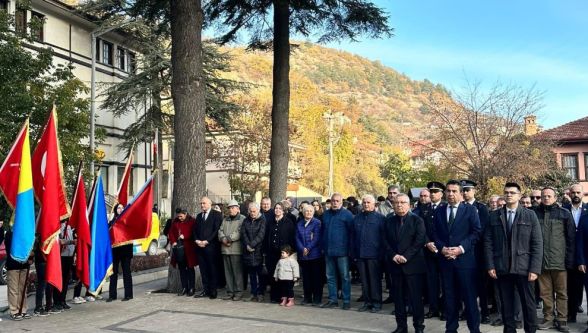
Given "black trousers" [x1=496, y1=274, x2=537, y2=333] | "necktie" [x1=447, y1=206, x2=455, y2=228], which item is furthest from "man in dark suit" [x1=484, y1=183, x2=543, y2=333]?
"necktie" [x1=447, y1=206, x2=455, y2=228]

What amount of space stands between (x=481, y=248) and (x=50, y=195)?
686 cm

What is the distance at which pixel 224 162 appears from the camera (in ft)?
139

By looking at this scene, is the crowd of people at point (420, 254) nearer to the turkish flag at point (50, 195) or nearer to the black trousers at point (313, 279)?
the black trousers at point (313, 279)

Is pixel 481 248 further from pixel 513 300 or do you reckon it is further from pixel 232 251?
pixel 232 251

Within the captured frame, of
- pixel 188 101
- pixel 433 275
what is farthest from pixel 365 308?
pixel 188 101

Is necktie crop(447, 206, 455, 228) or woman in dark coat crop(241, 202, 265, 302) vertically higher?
necktie crop(447, 206, 455, 228)

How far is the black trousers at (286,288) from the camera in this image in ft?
35.4

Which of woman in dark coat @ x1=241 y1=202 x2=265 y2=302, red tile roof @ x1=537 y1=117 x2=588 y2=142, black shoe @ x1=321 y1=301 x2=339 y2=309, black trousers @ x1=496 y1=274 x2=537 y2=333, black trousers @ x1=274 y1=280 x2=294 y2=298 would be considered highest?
red tile roof @ x1=537 y1=117 x2=588 y2=142

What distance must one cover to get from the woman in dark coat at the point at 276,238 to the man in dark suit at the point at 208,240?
1.13 metres

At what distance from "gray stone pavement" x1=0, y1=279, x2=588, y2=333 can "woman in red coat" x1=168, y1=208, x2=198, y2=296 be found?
83 cm

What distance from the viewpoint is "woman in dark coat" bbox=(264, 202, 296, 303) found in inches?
435

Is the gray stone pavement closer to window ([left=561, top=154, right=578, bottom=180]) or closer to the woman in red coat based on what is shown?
the woman in red coat

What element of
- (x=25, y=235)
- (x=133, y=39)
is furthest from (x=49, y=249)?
(x=133, y=39)

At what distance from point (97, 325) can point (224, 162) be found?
33.4 metres
